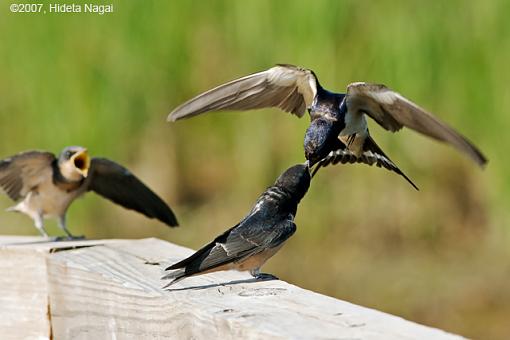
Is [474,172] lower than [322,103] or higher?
lower

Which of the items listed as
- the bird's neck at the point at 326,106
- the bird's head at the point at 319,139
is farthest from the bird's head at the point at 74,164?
the bird's head at the point at 319,139

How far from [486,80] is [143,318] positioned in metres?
2.99

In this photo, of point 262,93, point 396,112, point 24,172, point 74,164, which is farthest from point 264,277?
point 24,172

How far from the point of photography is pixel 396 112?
8.50 feet

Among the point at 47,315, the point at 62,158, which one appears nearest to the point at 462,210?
the point at 62,158

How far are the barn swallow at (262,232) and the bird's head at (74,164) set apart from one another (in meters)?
1.53

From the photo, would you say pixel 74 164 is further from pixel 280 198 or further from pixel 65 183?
pixel 280 198

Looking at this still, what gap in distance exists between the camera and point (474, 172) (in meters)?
4.57

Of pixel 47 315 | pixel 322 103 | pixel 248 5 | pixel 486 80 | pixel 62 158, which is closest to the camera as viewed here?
pixel 47 315

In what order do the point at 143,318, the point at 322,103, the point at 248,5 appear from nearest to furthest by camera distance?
the point at 143,318
the point at 322,103
the point at 248,5

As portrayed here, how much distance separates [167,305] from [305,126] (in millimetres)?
2943

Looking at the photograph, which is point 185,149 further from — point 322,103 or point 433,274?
point 322,103

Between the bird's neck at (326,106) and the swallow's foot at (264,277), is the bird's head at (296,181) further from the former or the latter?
the bird's neck at (326,106)

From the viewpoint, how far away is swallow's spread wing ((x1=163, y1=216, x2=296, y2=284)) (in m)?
1.91
